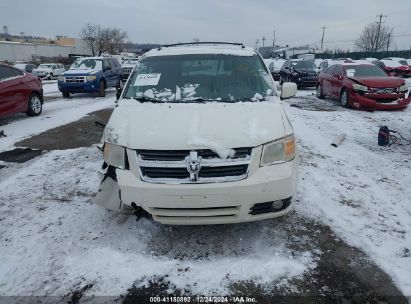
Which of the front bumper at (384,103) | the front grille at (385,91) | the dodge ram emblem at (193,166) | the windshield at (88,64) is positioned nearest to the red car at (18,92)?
the windshield at (88,64)

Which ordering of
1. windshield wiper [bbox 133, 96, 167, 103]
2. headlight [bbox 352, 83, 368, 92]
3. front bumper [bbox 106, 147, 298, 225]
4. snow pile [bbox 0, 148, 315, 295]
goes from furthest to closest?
headlight [bbox 352, 83, 368, 92] < windshield wiper [bbox 133, 96, 167, 103] < front bumper [bbox 106, 147, 298, 225] < snow pile [bbox 0, 148, 315, 295]

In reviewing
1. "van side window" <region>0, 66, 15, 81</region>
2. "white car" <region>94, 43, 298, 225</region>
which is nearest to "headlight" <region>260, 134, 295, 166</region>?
"white car" <region>94, 43, 298, 225</region>

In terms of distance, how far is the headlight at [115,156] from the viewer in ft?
11.6

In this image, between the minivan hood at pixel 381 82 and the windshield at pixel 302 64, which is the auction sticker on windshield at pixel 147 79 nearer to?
the minivan hood at pixel 381 82

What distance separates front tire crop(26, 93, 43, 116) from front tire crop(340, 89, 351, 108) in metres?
10.4

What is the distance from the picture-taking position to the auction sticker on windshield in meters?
4.67

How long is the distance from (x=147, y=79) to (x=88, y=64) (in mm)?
13733

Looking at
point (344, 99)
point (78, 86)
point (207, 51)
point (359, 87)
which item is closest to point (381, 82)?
point (359, 87)

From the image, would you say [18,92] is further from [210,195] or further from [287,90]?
[210,195]

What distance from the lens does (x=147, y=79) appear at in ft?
15.5

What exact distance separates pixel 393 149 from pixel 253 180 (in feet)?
16.9

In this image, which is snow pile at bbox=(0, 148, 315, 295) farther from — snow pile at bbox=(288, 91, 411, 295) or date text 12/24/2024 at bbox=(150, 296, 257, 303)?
snow pile at bbox=(288, 91, 411, 295)

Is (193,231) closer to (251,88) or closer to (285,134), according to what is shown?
(285,134)

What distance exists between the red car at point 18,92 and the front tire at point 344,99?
10357 mm
